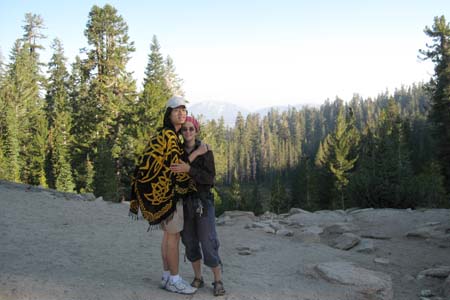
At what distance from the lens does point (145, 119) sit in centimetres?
2348

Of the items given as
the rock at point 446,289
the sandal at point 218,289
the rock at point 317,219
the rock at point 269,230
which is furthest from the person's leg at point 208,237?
the rock at point 317,219

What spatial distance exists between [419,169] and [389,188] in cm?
3944

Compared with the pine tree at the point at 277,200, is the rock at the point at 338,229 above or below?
above

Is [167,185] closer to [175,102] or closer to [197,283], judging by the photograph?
[175,102]

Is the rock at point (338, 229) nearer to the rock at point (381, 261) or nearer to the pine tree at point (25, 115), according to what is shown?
the rock at point (381, 261)

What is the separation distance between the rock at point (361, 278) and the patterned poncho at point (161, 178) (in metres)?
2.60

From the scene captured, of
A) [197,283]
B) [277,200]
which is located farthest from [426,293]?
[277,200]

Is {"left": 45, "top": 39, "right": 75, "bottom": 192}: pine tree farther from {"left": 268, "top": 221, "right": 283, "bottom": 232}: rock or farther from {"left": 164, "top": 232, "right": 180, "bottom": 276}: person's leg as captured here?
{"left": 164, "top": 232, "right": 180, "bottom": 276}: person's leg

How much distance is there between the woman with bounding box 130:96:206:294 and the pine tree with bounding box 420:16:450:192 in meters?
23.7

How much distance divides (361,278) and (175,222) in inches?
111

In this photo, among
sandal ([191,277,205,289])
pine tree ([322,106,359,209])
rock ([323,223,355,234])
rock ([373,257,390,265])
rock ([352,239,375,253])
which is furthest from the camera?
pine tree ([322,106,359,209])

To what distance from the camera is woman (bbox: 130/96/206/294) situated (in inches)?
151

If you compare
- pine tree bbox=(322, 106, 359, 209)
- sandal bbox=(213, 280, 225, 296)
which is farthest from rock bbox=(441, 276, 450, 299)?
pine tree bbox=(322, 106, 359, 209)

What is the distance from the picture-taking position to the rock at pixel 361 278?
4816 millimetres
